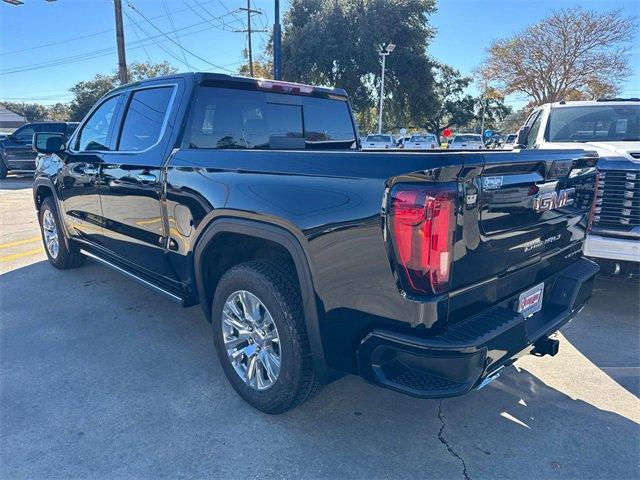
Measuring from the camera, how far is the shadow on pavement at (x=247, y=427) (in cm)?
235

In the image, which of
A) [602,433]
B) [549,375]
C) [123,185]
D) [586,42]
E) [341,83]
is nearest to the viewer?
[602,433]

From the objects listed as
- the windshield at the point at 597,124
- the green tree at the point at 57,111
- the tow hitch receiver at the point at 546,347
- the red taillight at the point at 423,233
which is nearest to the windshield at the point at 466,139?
the windshield at the point at 597,124

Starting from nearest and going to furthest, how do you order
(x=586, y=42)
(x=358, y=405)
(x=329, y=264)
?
(x=329, y=264) → (x=358, y=405) → (x=586, y=42)

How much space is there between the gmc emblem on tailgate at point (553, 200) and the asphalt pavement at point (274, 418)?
4.14ft

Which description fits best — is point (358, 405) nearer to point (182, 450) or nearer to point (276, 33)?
point (182, 450)

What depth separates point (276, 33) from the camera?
15742 mm

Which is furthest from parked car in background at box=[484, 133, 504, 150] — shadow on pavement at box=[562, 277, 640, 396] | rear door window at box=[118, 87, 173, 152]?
rear door window at box=[118, 87, 173, 152]

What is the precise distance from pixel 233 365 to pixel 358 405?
82 cm

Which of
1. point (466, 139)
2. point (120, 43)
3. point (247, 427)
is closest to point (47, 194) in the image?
point (247, 427)

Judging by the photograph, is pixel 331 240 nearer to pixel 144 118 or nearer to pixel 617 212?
pixel 144 118

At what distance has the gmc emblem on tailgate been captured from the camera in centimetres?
239

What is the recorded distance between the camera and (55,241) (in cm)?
554

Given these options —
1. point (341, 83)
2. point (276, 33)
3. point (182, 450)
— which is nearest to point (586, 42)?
point (341, 83)

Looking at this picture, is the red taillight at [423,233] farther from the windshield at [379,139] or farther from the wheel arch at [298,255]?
the windshield at [379,139]
